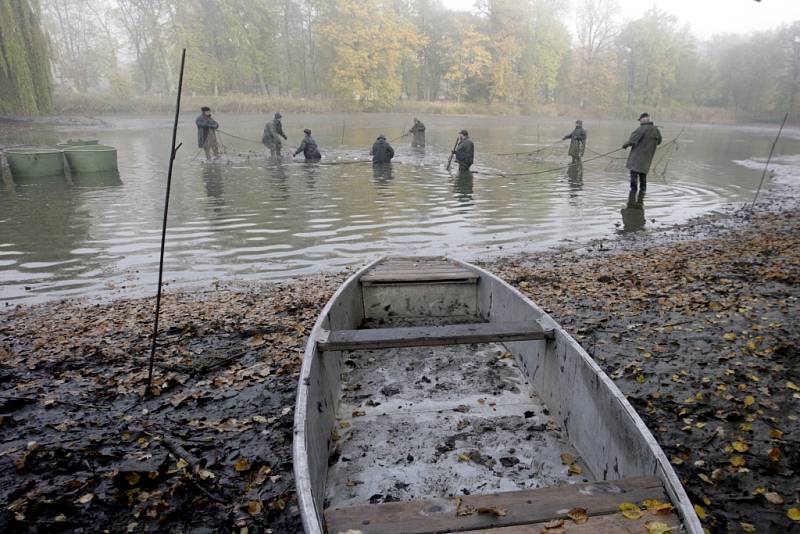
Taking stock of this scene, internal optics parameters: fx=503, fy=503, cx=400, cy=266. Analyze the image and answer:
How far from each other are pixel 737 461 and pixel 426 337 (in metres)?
2.52

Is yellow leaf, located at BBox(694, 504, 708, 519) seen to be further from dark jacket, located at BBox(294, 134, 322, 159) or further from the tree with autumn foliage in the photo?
the tree with autumn foliage

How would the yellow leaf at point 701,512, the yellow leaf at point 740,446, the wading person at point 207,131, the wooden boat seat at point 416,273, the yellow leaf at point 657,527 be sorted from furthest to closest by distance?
the wading person at point 207,131
the wooden boat seat at point 416,273
the yellow leaf at point 740,446
the yellow leaf at point 701,512
the yellow leaf at point 657,527

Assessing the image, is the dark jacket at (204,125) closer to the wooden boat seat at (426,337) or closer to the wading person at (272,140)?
the wading person at (272,140)

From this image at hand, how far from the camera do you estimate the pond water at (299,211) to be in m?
9.73

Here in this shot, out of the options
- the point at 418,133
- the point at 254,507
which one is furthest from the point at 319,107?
the point at 254,507

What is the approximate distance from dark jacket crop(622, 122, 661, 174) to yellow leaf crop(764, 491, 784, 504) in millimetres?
12359

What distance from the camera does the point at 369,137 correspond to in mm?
35438

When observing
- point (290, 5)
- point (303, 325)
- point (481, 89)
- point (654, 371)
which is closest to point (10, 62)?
point (303, 325)

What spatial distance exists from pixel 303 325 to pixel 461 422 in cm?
288

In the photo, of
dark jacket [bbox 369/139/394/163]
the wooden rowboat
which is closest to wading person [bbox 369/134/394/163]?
dark jacket [bbox 369/139/394/163]

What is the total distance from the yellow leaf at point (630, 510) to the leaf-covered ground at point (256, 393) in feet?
3.00

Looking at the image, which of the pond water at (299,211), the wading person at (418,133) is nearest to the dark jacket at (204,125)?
the pond water at (299,211)

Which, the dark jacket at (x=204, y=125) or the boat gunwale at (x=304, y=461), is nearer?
the boat gunwale at (x=304, y=461)

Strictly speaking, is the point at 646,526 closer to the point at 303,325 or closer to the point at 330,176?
the point at 303,325
